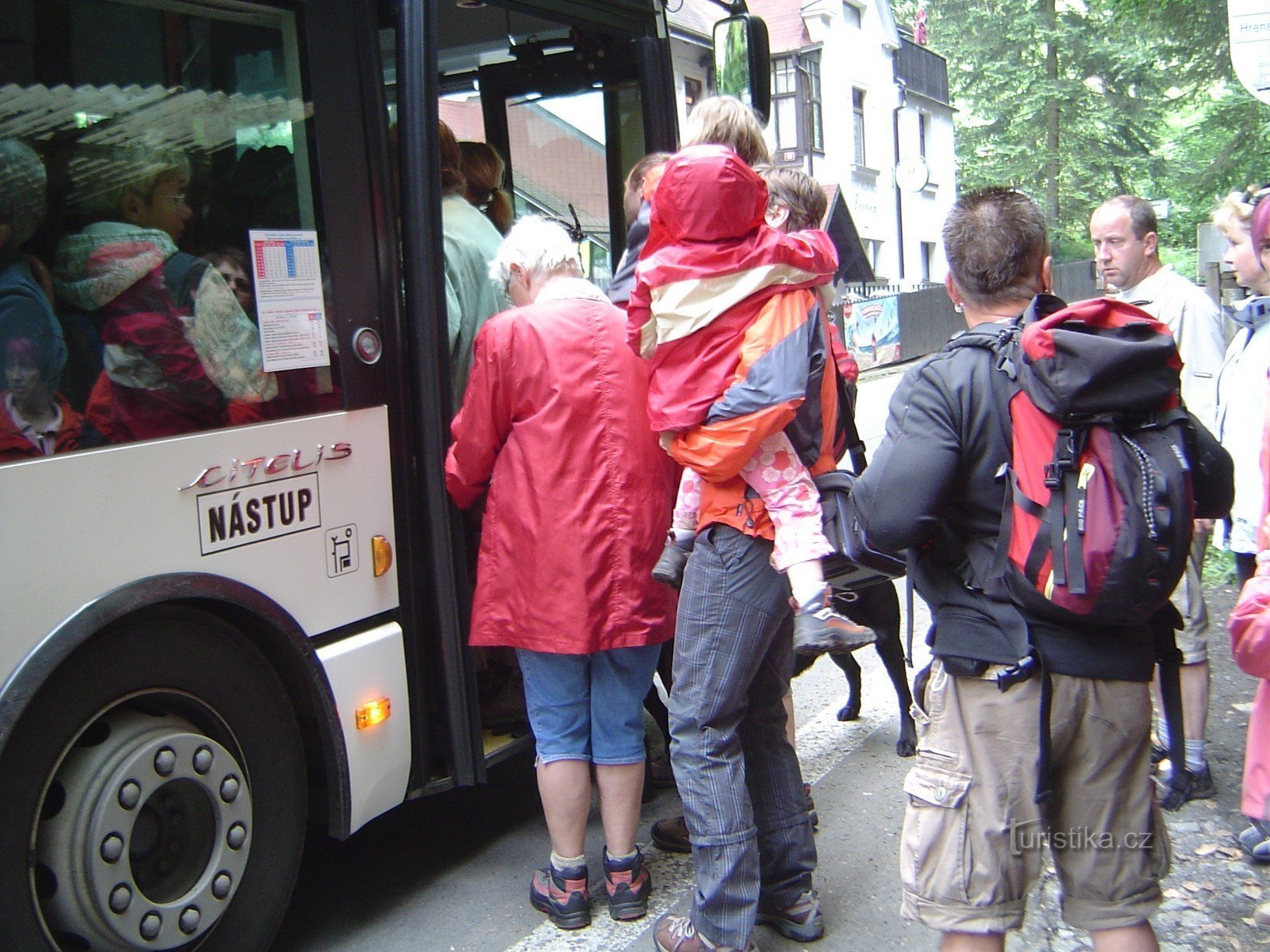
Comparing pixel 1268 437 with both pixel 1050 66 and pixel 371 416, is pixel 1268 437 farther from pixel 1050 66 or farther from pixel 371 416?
pixel 1050 66

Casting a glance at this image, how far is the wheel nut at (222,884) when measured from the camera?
2775 millimetres

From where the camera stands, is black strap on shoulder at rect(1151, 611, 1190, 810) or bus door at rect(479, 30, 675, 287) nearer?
black strap on shoulder at rect(1151, 611, 1190, 810)

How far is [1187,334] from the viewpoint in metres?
4.00

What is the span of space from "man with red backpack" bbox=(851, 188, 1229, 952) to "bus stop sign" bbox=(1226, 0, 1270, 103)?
10.2ft

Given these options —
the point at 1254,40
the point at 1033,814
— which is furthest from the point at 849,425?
the point at 1254,40

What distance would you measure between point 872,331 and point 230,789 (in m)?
22.2

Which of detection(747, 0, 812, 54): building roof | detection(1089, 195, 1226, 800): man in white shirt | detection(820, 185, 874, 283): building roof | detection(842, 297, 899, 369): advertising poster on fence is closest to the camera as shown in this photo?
detection(1089, 195, 1226, 800): man in white shirt

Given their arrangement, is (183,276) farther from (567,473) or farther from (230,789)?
(230,789)

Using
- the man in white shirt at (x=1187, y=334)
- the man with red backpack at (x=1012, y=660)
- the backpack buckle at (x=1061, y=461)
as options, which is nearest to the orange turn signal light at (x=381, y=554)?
the man with red backpack at (x=1012, y=660)

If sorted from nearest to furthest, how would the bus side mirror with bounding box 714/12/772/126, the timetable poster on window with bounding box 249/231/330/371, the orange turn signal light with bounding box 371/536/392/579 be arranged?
1. the timetable poster on window with bounding box 249/231/330/371
2. the orange turn signal light with bounding box 371/536/392/579
3. the bus side mirror with bounding box 714/12/772/126

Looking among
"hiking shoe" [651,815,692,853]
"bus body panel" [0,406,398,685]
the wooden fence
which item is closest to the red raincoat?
"bus body panel" [0,406,398,685]

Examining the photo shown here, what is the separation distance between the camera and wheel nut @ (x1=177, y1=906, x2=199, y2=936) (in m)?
2.70

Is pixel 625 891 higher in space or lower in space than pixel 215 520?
lower

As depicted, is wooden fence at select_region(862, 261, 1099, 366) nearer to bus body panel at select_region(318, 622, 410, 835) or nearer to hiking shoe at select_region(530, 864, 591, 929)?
hiking shoe at select_region(530, 864, 591, 929)
